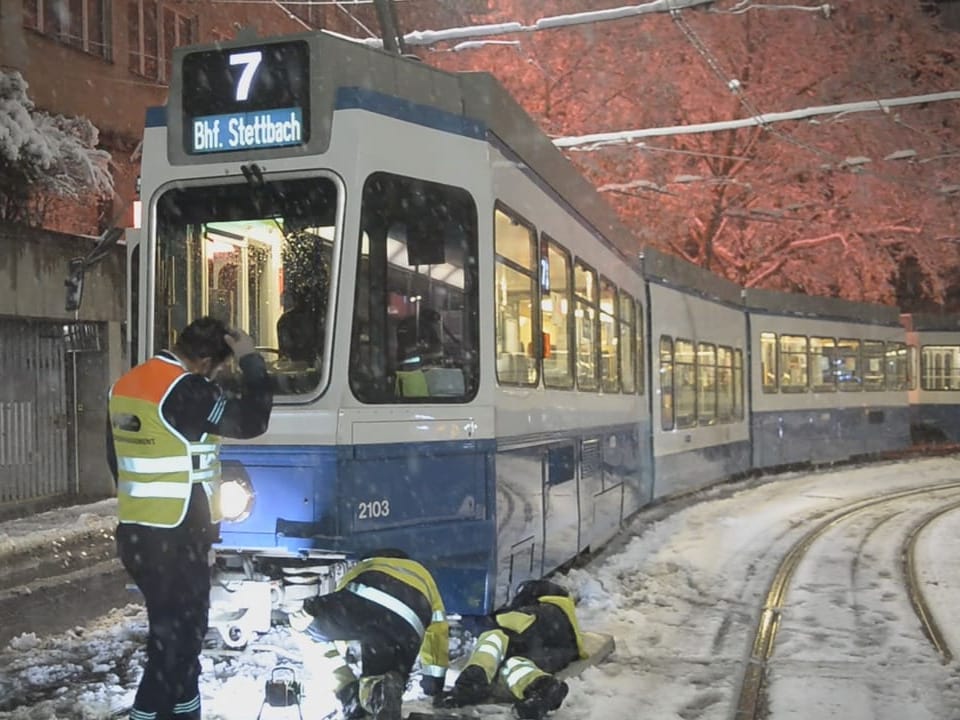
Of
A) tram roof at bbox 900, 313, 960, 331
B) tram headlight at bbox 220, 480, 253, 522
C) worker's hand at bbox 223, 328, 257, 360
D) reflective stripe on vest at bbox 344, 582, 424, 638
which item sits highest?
tram roof at bbox 900, 313, 960, 331

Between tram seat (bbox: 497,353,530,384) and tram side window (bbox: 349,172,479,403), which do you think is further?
tram seat (bbox: 497,353,530,384)

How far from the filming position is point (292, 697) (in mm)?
4980

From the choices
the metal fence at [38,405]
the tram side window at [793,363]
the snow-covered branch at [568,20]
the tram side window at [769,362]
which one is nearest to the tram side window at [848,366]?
the tram side window at [793,363]

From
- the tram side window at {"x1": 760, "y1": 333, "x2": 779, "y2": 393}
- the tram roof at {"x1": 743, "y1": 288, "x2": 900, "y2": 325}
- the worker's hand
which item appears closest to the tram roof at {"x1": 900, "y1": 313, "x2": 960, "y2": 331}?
the tram roof at {"x1": 743, "y1": 288, "x2": 900, "y2": 325}

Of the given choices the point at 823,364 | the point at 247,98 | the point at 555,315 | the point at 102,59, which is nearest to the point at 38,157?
the point at 102,59

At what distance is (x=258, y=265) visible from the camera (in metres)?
5.86

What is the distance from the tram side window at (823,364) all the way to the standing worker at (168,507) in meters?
17.9

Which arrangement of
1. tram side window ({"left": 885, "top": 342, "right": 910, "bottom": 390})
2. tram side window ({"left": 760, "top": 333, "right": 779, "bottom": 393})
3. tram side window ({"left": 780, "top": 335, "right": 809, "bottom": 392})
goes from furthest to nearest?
tram side window ({"left": 885, "top": 342, "right": 910, "bottom": 390})
tram side window ({"left": 780, "top": 335, "right": 809, "bottom": 392})
tram side window ({"left": 760, "top": 333, "right": 779, "bottom": 393})

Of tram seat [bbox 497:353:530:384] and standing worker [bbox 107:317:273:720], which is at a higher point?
tram seat [bbox 497:353:530:384]

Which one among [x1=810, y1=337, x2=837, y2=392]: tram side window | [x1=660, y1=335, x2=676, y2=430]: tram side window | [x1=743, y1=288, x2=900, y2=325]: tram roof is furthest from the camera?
[x1=810, y1=337, x2=837, y2=392]: tram side window

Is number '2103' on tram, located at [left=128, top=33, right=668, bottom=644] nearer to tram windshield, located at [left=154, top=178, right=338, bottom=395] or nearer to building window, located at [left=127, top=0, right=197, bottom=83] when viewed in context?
tram windshield, located at [left=154, top=178, right=338, bottom=395]

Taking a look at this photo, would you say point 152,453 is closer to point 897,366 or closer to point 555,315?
point 555,315

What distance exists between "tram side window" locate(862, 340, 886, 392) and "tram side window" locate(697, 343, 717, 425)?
7331mm

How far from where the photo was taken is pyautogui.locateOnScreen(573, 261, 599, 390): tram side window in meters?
8.62
